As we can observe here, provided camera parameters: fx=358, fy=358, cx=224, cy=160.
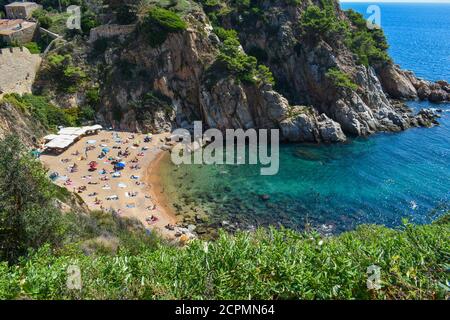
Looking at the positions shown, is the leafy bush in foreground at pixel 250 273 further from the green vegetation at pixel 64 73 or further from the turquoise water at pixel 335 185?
the green vegetation at pixel 64 73

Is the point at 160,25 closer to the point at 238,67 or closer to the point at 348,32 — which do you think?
the point at 238,67

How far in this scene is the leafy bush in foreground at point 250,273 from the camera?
433 inches

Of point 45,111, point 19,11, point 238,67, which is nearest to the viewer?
point 45,111

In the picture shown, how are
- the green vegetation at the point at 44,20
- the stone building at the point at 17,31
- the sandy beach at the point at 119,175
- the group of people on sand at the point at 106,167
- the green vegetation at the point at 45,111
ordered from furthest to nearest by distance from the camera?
the green vegetation at the point at 44,20 < the stone building at the point at 17,31 < the green vegetation at the point at 45,111 < the group of people on sand at the point at 106,167 < the sandy beach at the point at 119,175

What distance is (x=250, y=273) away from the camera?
11.7m

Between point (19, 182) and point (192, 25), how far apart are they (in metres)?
39.2

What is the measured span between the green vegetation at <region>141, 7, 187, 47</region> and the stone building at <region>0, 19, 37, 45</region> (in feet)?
59.5

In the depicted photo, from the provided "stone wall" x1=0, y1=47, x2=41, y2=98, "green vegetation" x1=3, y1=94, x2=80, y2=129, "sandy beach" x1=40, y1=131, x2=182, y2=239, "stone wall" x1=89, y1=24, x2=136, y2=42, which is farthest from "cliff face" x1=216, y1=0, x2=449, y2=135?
"stone wall" x1=0, y1=47, x2=41, y2=98

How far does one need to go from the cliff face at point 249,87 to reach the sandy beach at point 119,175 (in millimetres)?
4386

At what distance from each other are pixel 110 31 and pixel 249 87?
21.2 m

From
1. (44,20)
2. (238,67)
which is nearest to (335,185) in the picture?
(238,67)

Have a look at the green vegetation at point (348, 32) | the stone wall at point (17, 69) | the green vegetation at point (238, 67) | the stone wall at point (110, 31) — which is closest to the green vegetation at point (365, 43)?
the green vegetation at point (348, 32)

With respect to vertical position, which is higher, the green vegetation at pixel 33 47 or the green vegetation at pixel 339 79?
the green vegetation at pixel 33 47

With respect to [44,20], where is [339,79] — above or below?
below
